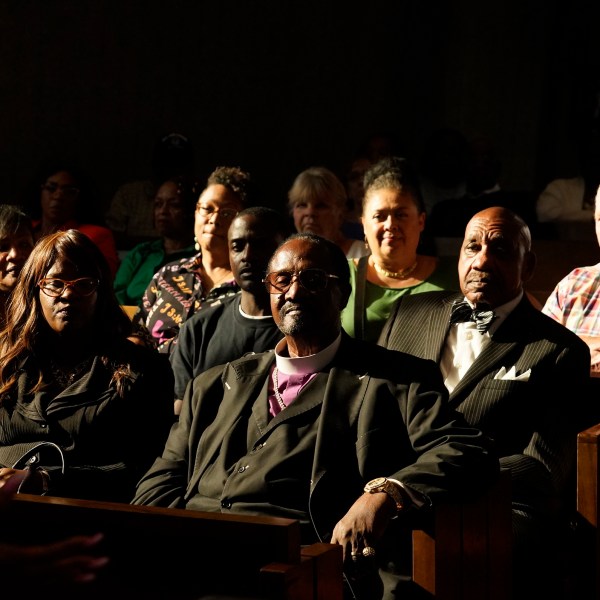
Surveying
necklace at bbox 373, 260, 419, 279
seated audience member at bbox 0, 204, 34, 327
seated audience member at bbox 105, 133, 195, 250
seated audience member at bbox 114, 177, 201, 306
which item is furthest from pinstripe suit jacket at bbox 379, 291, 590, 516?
seated audience member at bbox 105, 133, 195, 250

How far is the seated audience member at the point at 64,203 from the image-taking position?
5539 mm

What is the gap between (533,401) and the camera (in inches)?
132

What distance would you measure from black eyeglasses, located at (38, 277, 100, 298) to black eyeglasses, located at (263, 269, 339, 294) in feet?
2.29

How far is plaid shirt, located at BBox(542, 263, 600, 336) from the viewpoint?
4191 mm

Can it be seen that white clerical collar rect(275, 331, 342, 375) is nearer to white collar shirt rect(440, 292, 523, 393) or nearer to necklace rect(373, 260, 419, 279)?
white collar shirt rect(440, 292, 523, 393)

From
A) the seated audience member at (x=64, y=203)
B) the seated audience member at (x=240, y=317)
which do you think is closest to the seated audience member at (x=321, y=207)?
the seated audience member at (x=240, y=317)

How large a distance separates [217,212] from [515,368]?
5.67 feet

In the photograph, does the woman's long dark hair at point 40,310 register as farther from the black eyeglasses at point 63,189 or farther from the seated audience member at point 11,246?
the black eyeglasses at point 63,189

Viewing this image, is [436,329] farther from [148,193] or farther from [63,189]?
[148,193]

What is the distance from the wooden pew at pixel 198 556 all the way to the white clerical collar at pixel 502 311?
1.46 meters

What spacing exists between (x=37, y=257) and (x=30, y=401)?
1.46ft

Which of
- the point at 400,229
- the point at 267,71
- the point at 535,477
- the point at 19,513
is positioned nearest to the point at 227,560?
the point at 19,513

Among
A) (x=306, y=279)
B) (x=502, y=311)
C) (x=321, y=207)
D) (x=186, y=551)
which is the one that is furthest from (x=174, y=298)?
(x=186, y=551)

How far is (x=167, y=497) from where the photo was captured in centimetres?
302
